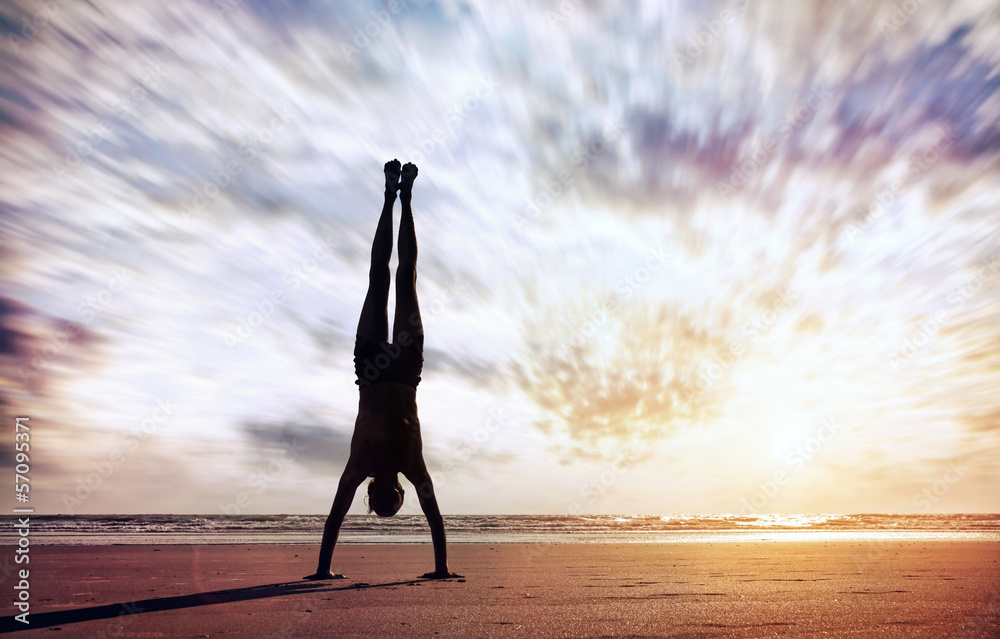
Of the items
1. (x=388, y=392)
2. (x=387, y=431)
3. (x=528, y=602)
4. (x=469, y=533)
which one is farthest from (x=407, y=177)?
(x=469, y=533)

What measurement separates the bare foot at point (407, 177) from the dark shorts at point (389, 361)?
5.33 feet

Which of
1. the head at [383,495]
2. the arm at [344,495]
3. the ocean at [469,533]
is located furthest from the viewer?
the ocean at [469,533]

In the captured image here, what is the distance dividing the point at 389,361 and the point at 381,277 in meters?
0.91

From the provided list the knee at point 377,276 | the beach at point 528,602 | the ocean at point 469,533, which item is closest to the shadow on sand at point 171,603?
the beach at point 528,602

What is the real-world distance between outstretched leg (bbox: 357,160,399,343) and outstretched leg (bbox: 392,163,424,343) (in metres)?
0.11

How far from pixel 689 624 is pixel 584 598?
1.37 metres

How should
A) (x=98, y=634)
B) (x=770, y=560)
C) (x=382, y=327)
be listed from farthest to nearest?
(x=770, y=560), (x=382, y=327), (x=98, y=634)

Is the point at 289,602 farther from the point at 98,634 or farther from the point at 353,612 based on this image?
the point at 98,634

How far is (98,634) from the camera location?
11.8ft

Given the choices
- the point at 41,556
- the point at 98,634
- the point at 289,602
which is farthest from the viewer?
the point at 41,556

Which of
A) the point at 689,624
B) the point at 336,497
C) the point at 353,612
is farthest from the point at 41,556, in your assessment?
the point at 689,624

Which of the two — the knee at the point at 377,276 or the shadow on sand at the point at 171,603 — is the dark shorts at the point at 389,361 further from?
the shadow on sand at the point at 171,603

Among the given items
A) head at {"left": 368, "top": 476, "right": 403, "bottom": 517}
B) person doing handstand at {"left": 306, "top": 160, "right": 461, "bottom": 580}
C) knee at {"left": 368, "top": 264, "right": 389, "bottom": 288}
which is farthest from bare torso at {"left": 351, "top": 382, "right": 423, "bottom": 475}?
knee at {"left": 368, "top": 264, "right": 389, "bottom": 288}

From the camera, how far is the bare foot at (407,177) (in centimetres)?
617
